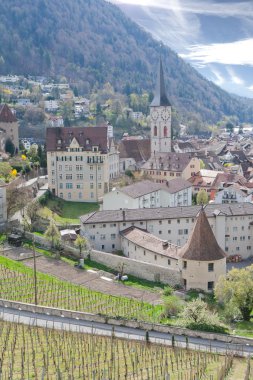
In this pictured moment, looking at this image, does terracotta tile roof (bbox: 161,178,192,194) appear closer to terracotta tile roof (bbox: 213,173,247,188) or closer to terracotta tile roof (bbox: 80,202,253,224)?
terracotta tile roof (bbox: 213,173,247,188)

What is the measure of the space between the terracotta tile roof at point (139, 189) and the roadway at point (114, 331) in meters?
31.8

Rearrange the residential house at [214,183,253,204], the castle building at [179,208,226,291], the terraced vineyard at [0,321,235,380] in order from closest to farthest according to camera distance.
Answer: the terraced vineyard at [0,321,235,380] → the castle building at [179,208,226,291] → the residential house at [214,183,253,204]

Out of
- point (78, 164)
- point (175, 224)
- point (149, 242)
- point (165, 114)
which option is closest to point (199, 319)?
point (149, 242)

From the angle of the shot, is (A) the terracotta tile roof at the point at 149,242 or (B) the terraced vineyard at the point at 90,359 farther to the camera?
(A) the terracotta tile roof at the point at 149,242

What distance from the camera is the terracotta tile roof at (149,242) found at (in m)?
54.7

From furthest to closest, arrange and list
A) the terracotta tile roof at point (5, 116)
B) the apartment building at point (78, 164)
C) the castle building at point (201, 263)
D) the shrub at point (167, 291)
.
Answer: the terracotta tile roof at point (5, 116)
the apartment building at point (78, 164)
the castle building at point (201, 263)
the shrub at point (167, 291)

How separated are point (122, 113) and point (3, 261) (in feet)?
418

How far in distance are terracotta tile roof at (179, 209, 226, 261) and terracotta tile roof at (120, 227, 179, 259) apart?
180 cm

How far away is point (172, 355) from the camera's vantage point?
3381 centimetres

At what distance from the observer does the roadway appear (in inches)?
1403

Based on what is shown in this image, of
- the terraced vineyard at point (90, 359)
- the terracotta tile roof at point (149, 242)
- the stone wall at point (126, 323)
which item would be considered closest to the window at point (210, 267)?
the terracotta tile roof at point (149, 242)

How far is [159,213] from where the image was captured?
6281 centimetres

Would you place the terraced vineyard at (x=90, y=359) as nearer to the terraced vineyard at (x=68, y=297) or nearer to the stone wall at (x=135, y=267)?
the terraced vineyard at (x=68, y=297)

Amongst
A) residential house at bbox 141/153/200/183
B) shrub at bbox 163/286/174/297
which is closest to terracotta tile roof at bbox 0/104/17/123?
residential house at bbox 141/153/200/183
